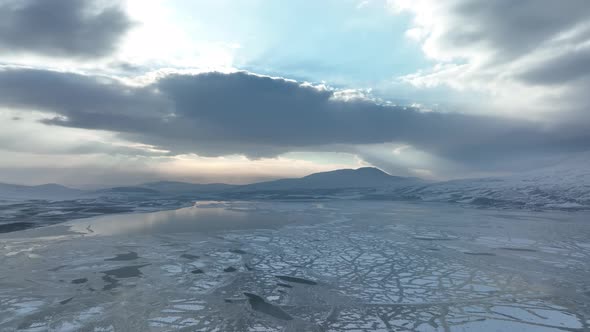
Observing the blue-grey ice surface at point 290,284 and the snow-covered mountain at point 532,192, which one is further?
the snow-covered mountain at point 532,192

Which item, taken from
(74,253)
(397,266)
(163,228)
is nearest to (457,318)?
(397,266)

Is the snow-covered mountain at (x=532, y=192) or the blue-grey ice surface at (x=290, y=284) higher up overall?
the snow-covered mountain at (x=532, y=192)

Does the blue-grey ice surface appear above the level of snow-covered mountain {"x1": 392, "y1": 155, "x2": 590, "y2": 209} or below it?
below

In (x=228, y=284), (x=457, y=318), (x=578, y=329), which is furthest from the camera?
(x=228, y=284)

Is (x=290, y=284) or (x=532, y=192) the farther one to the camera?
(x=532, y=192)

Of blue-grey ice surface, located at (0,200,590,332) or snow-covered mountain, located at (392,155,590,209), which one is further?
snow-covered mountain, located at (392,155,590,209)

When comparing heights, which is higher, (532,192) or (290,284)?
(532,192)

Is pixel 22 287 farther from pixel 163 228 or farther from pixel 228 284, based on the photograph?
pixel 163 228

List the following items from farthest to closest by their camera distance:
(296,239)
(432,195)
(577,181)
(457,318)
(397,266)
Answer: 1. (432,195)
2. (577,181)
3. (296,239)
4. (397,266)
5. (457,318)
